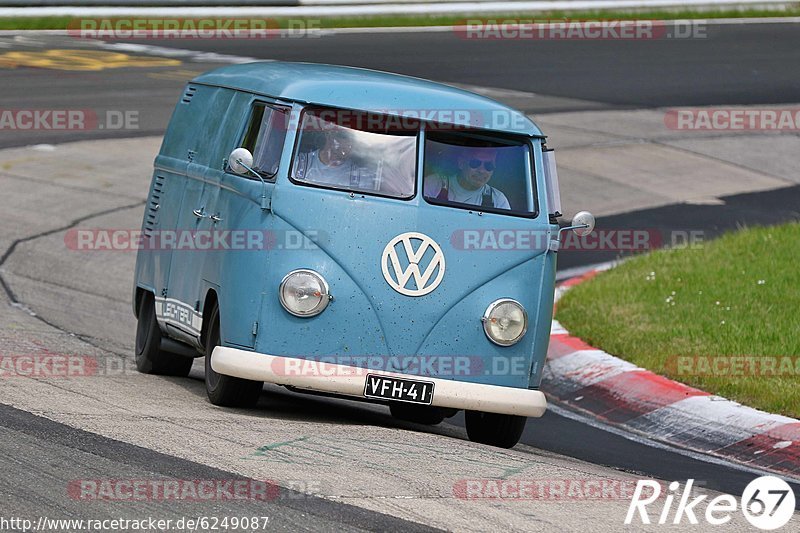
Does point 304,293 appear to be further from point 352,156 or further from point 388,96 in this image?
point 388,96

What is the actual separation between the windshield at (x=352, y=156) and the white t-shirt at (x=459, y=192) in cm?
12

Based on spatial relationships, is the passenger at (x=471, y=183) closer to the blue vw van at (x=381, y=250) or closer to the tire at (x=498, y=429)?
the blue vw van at (x=381, y=250)

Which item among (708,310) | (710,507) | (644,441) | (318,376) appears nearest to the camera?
(710,507)

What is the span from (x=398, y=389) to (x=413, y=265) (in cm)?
69

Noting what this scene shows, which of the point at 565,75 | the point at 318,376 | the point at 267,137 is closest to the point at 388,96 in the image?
the point at 267,137

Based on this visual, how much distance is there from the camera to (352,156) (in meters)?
8.55

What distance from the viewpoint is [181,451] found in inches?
273

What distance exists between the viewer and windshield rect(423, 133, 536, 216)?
8617 mm

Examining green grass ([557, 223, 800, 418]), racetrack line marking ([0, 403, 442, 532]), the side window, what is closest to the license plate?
the side window

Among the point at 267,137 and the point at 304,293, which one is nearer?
the point at 304,293

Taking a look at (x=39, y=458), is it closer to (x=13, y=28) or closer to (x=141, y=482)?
(x=141, y=482)

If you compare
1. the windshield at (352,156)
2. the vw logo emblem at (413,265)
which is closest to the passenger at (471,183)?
the windshield at (352,156)

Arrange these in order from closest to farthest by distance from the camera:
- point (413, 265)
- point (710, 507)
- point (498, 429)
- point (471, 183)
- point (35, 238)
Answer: point (710, 507) < point (413, 265) < point (471, 183) < point (498, 429) < point (35, 238)

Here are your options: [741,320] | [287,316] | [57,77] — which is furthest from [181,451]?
[57,77]
